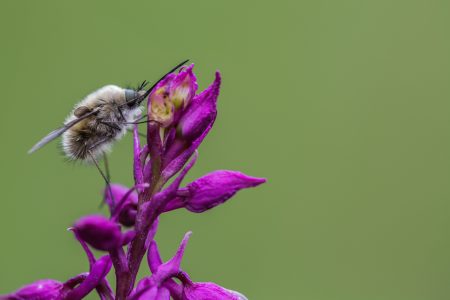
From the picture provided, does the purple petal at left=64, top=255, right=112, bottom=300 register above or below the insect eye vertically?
below

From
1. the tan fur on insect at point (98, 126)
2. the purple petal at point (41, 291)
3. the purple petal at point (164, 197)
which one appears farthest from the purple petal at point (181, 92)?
the purple petal at point (41, 291)

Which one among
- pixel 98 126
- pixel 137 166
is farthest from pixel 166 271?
pixel 98 126

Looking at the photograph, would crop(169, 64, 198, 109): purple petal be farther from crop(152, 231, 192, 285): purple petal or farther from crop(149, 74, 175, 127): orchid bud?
crop(152, 231, 192, 285): purple petal

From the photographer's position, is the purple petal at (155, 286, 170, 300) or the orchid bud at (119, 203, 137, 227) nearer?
the purple petal at (155, 286, 170, 300)

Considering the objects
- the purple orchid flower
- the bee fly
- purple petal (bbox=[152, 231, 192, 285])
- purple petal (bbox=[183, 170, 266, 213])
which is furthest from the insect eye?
purple petal (bbox=[152, 231, 192, 285])

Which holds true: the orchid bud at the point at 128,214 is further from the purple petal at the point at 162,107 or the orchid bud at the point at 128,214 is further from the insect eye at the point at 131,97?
the insect eye at the point at 131,97

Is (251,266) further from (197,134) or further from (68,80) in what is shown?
(197,134)

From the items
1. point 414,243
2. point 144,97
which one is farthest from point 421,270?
point 144,97
